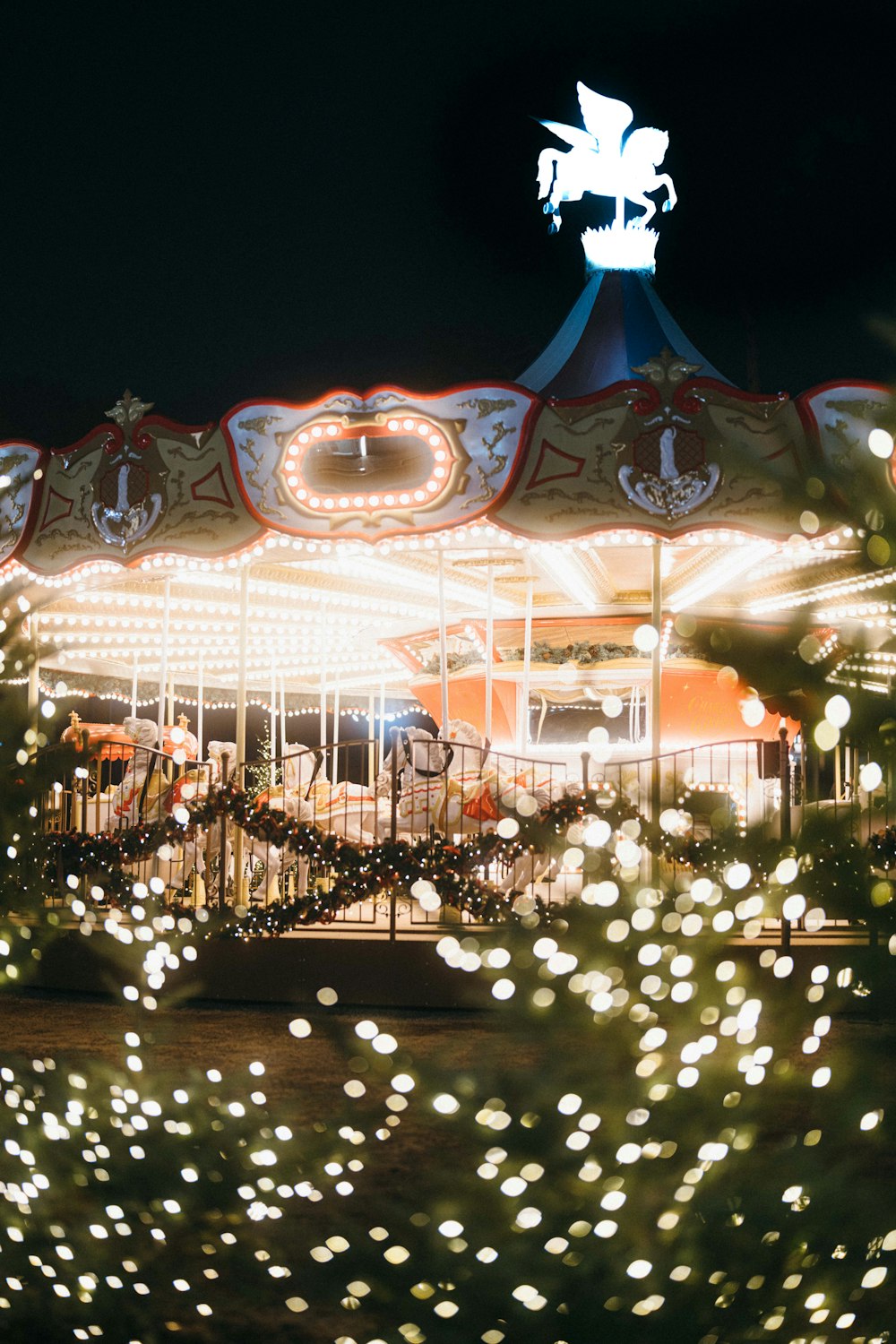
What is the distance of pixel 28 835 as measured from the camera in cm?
180

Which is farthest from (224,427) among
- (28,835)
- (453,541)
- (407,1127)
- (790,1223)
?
(790,1223)

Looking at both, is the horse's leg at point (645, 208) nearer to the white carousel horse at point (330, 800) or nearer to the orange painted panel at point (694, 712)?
the orange painted panel at point (694, 712)

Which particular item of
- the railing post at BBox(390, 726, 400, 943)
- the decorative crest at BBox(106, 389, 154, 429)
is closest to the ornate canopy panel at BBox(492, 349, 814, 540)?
the railing post at BBox(390, 726, 400, 943)

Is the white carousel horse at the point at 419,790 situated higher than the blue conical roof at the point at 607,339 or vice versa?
the blue conical roof at the point at 607,339

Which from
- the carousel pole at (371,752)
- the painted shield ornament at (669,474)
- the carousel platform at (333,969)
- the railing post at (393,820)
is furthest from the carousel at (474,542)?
the carousel pole at (371,752)

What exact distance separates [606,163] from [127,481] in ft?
23.8

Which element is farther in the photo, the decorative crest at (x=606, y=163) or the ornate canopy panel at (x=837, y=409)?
the decorative crest at (x=606, y=163)

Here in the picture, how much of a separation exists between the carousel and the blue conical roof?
3 cm

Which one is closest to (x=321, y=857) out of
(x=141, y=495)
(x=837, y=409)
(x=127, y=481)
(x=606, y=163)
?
(x=141, y=495)

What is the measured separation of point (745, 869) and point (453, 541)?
297 inches

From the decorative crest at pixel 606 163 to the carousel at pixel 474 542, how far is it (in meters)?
0.04

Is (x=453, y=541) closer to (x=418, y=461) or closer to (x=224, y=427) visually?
(x=418, y=461)

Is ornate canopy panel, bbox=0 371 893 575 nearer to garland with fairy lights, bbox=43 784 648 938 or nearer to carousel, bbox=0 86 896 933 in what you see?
carousel, bbox=0 86 896 933

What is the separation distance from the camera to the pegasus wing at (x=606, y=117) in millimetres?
13430
